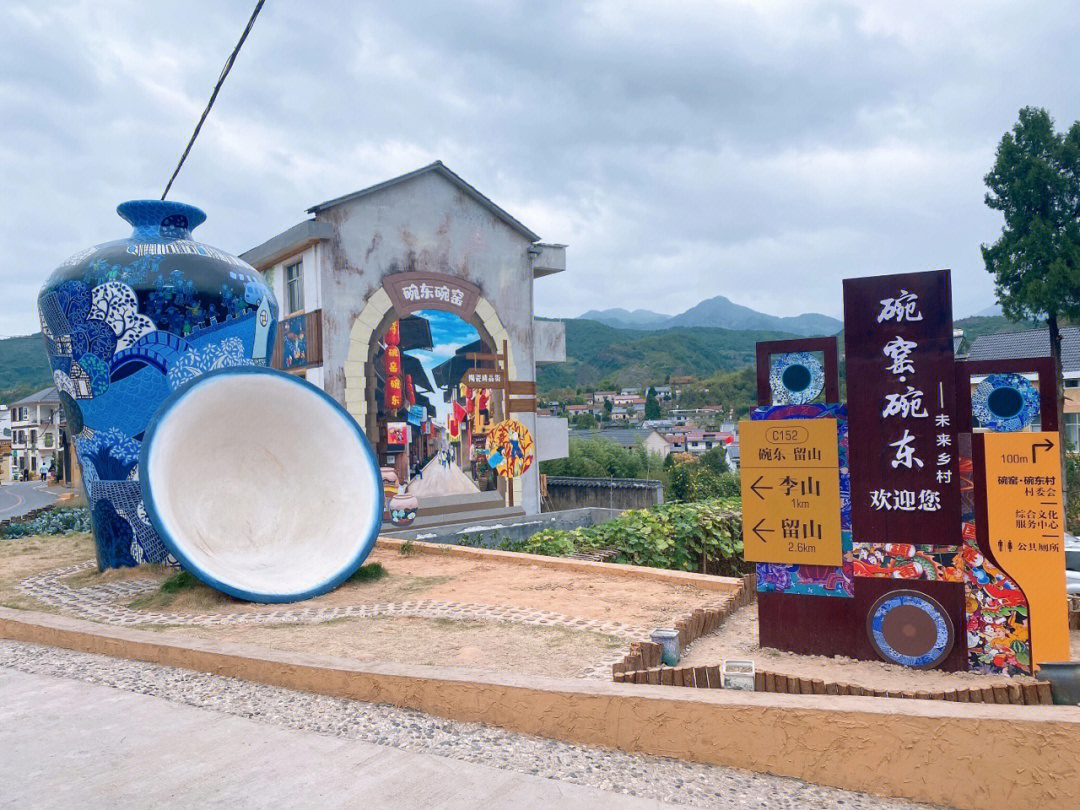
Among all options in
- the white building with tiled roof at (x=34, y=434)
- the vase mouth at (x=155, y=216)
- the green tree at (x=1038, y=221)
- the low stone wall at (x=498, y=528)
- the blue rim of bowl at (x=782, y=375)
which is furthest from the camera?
the white building with tiled roof at (x=34, y=434)

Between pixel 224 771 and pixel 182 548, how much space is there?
3965 millimetres

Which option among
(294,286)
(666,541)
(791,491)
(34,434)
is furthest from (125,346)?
(34,434)

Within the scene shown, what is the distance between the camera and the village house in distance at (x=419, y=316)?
14961 millimetres

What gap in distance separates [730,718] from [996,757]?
3.57 ft

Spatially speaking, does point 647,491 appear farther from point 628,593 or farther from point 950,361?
point 950,361

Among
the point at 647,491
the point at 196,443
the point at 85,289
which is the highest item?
the point at 85,289

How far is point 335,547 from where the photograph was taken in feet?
27.1

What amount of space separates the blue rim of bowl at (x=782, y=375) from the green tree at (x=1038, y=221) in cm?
1697

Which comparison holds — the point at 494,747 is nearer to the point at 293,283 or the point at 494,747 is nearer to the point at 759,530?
the point at 759,530

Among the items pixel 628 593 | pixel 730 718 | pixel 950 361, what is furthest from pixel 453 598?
pixel 950 361

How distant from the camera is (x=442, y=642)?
5.75m

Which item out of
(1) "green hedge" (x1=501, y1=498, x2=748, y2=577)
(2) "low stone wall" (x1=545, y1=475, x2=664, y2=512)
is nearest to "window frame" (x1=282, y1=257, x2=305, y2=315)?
(1) "green hedge" (x1=501, y1=498, x2=748, y2=577)

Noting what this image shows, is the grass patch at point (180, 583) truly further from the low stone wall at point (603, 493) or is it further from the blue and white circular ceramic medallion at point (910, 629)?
the low stone wall at point (603, 493)

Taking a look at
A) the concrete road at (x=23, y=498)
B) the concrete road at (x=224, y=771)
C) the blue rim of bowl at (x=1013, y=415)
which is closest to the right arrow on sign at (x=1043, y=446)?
the blue rim of bowl at (x=1013, y=415)
